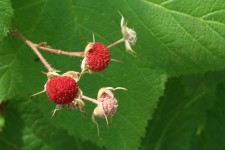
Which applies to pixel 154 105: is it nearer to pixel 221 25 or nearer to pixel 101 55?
pixel 221 25

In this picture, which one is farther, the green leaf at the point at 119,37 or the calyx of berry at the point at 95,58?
the green leaf at the point at 119,37

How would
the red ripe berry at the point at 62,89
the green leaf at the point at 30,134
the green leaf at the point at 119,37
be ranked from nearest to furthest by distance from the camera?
the red ripe berry at the point at 62,89, the green leaf at the point at 119,37, the green leaf at the point at 30,134

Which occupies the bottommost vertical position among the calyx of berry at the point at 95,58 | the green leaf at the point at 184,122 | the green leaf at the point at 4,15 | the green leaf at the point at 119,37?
the green leaf at the point at 184,122

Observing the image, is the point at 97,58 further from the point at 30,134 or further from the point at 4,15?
the point at 30,134

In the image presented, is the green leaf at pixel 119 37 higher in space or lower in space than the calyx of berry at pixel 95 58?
lower

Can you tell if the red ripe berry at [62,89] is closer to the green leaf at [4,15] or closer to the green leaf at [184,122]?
the green leaf at [4,15]

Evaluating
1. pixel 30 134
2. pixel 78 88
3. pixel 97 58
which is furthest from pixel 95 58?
pixel 30 134

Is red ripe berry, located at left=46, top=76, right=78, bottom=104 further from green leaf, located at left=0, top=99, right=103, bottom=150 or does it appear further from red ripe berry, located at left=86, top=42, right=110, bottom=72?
green leaf, located at left=0, top=99, right=103, bottom=150

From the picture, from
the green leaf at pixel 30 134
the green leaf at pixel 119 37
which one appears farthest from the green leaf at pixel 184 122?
the green leaf at pixel 119 37
